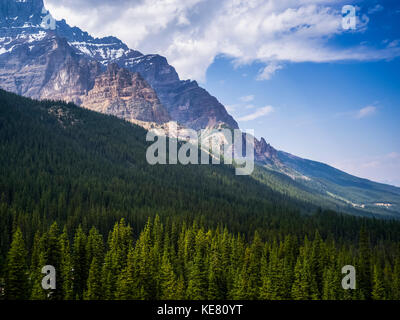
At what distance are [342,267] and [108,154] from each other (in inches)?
6173

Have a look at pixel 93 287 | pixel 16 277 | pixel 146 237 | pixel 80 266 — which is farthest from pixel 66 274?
pixel 146 237

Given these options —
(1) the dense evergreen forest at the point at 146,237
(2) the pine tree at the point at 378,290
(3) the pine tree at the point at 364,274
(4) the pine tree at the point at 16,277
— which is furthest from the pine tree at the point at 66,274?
(2) the pine tree at the point at 378,290

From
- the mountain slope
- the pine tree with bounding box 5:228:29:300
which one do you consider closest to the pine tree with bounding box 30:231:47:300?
the pine tree with bounding box 5:228:29:300

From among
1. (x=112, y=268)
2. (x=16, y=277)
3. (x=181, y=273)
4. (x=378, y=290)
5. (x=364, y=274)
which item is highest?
(x=112, y=268)

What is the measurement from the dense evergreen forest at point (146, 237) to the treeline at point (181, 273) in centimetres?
22

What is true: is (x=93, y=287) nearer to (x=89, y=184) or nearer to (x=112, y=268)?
(x=112, y=268)

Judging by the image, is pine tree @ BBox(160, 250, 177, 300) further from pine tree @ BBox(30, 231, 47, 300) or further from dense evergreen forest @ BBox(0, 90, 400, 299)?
pine tree @ BBox(30, 231, 47, 300)

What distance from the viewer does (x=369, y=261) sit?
69.9 meters

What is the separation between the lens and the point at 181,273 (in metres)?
62.3

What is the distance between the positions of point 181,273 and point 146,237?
52.1 feet

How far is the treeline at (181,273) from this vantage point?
1879 inches

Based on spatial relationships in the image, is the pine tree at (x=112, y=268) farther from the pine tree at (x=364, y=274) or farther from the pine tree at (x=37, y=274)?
the pine tree at (x=364, y=274)
